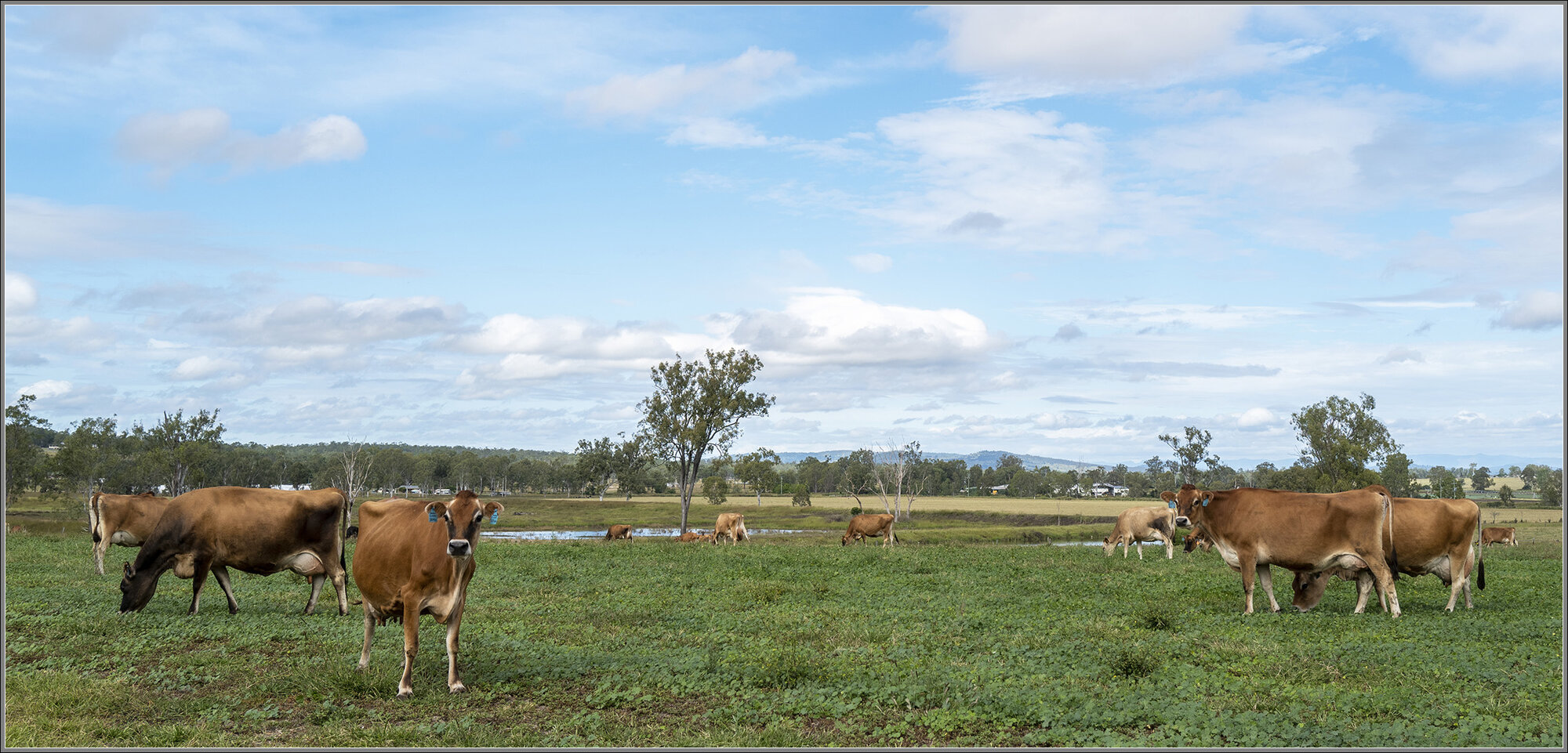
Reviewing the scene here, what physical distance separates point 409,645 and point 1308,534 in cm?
1394

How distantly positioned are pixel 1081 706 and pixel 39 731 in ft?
31.5

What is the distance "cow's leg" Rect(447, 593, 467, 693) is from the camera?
32.2 ft

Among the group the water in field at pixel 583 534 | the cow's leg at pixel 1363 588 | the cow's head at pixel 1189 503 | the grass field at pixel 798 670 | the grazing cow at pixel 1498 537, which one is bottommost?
the water in field at pixel 583 534

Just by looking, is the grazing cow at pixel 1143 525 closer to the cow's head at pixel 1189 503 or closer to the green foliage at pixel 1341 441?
the cow's head at pixel 1189 503

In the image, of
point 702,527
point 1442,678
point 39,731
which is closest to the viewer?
point 39,731

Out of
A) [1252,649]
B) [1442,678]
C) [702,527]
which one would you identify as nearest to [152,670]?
[1252,649]

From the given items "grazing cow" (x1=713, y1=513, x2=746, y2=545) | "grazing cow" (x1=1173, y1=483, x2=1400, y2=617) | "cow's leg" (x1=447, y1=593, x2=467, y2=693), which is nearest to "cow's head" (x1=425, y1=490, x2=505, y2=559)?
"cow's leg" (x1=447, y1=593, x2=467, y2=693)

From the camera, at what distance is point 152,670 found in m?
10.7

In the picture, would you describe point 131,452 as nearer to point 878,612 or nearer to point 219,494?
point 219,494

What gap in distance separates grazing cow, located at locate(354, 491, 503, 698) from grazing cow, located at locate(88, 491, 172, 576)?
30.4 feet

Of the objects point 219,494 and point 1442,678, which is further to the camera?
point 219,494

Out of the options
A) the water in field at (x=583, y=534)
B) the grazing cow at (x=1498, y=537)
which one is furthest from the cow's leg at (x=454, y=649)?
the grazing cow at (x=1498, y=537)

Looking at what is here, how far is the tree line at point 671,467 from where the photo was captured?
64.2m

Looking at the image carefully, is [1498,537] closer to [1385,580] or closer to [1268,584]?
[1385,580]
